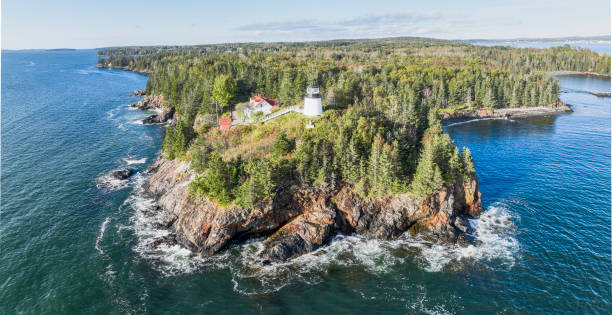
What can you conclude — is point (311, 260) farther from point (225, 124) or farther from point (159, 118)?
point (159, 118)

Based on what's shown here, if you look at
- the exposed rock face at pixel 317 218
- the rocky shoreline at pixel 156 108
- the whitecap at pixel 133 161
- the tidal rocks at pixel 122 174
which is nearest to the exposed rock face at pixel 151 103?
the rocky shoreline at pixel 156 108

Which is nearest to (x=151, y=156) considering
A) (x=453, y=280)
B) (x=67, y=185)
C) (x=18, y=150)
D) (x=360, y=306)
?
(x=67, y=185)

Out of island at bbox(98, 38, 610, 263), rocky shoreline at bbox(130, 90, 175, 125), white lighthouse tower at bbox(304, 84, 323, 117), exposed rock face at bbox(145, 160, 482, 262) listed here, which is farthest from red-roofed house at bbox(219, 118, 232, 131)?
rocky shoreline at bbox(130, 90, 175, 125)

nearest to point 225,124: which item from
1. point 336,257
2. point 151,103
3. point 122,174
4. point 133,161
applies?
point 122,174

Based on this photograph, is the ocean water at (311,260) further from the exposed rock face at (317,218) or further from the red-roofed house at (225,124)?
the red-roofed house at (225,124)

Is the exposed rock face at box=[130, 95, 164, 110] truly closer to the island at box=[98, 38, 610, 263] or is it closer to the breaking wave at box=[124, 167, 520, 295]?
the island at box=[98, 38, 610, 263]

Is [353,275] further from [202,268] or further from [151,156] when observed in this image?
[151,156]
